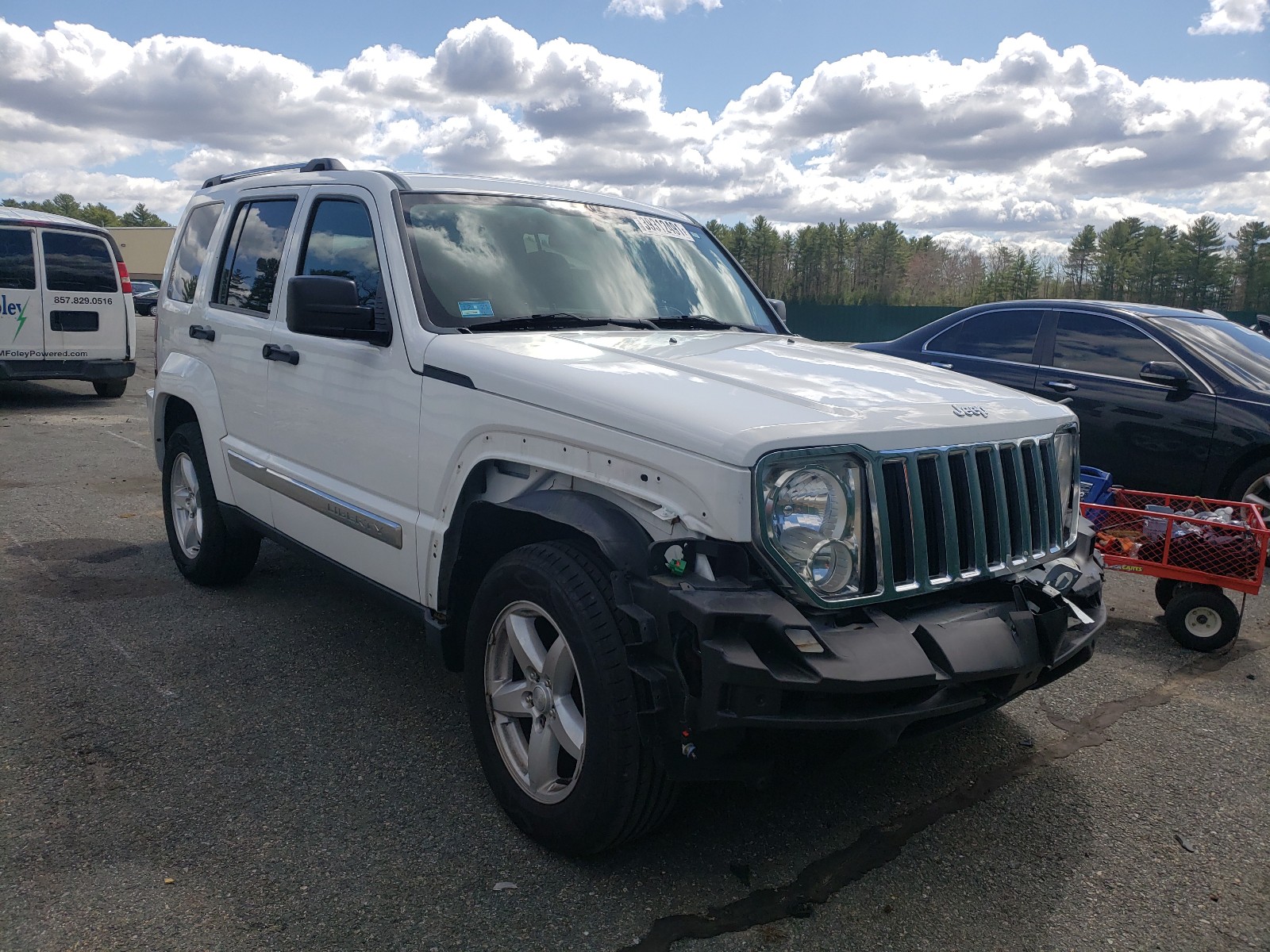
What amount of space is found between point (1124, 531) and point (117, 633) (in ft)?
16.6

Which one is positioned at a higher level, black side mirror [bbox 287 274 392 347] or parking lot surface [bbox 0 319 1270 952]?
black side mirror [bbox 287 274 392 347]

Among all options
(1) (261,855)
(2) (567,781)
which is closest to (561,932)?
(2) (567,781)

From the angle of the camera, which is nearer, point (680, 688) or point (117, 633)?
point (680, 688)

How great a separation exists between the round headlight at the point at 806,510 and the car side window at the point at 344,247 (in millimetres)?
1910

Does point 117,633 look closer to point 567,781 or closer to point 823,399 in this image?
point 567,781

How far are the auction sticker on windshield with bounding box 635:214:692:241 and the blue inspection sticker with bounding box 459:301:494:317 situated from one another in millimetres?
1043

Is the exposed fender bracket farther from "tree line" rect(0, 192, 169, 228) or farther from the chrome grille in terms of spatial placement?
"tree line" rect(0, 192, 169, 228)

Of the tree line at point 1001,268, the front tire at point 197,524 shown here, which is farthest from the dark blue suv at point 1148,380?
the tree line at point 1001,268

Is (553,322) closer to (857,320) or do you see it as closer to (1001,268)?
(857,320)

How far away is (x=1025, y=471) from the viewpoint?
10.3ft

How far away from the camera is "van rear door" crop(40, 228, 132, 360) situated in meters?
12.6

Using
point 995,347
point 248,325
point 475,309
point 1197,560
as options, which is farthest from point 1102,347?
point 248,325

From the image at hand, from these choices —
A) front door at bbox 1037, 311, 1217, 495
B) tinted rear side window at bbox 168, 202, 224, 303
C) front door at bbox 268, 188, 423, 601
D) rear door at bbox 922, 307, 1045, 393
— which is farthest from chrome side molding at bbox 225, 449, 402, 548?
front door at bbox 1037, 311, 1217, 495

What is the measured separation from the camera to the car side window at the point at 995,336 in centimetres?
781
